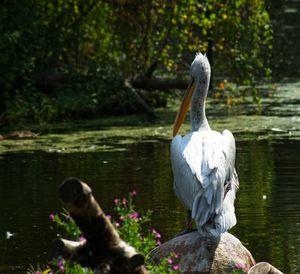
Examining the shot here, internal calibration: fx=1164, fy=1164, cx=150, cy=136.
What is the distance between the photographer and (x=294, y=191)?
1088 cm

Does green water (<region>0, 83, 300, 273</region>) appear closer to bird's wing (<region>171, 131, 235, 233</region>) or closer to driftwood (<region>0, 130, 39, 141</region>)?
driftwood (<region>0, 130, 39, 141</region>)

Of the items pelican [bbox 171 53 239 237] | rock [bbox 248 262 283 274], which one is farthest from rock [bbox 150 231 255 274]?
rock [bbox 248 262 283 274]

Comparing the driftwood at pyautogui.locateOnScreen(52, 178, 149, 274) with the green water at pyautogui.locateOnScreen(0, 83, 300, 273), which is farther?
the green water at pyautogui.locateOnScreen(0, 83, 300, 273)

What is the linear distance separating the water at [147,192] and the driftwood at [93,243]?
3036 millimetres

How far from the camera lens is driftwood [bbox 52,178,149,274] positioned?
4598 mm

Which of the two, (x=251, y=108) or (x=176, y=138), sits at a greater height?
(x=176, y=138)

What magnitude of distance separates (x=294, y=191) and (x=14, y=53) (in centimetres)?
665


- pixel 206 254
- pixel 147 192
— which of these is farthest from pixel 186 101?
pixel 147 192

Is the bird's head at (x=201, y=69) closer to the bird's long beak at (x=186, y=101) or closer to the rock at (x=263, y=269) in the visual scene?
the bird's long beak at (x=186, y=101)

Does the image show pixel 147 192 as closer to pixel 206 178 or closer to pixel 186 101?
pixel 186 101

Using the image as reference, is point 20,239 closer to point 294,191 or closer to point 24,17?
point 294,191

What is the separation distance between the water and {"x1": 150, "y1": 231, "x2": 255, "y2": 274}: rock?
557mm

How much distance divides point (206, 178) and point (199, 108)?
105cm

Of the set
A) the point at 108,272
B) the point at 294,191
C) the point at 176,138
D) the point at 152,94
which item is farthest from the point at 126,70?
the point at 108,272
